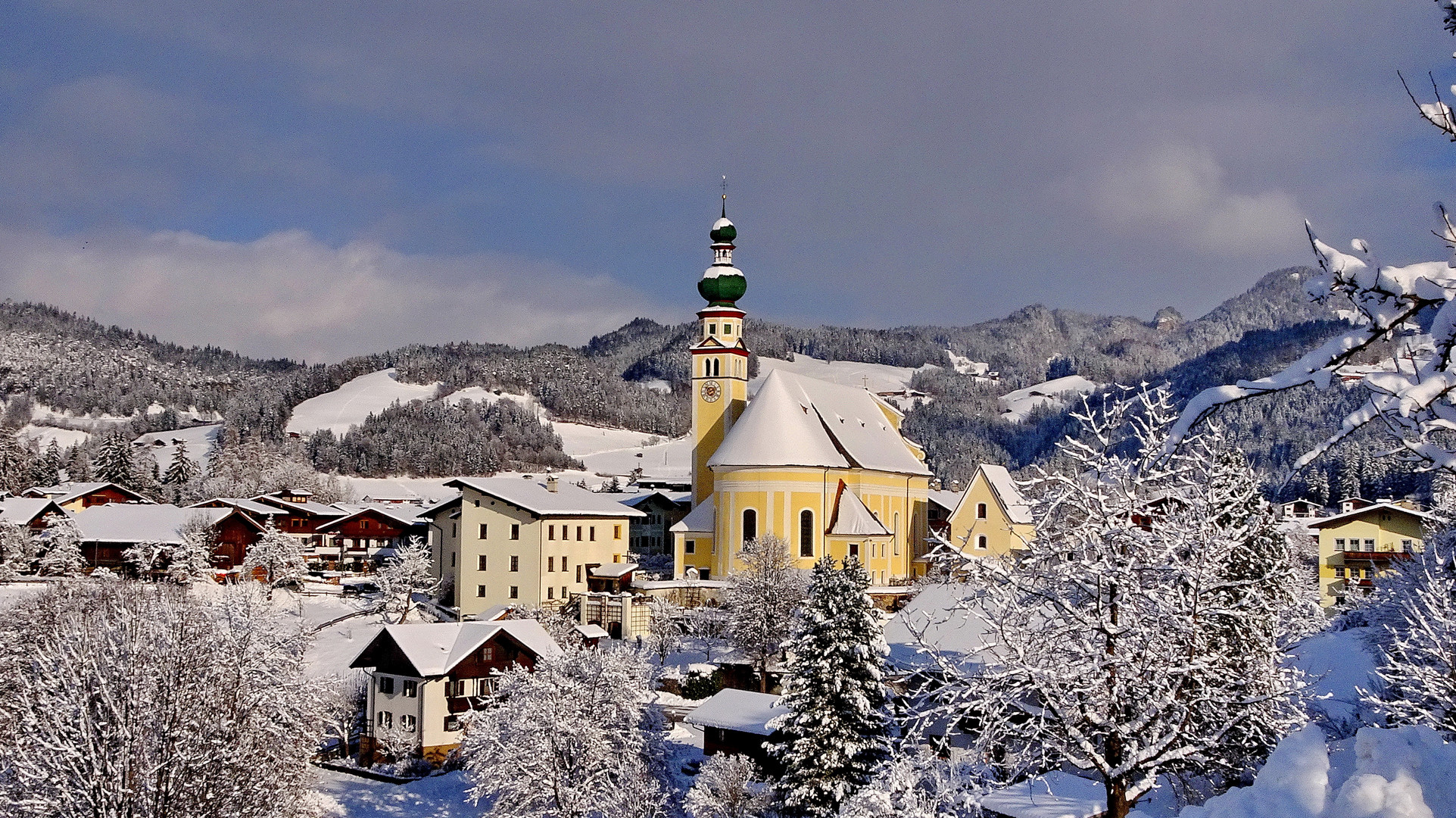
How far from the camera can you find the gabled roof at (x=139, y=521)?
6319cm

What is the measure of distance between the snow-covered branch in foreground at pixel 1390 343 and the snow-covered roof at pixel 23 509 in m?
70.8

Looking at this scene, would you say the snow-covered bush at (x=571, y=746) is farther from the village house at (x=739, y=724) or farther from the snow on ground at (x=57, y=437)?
the snow on ground at (x=57, y=437)

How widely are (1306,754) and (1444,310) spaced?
72.7 inches

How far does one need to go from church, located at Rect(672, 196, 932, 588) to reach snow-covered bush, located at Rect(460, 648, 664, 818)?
978 inches

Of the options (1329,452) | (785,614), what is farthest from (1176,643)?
(785,614)

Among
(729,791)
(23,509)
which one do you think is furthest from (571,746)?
(23,509)

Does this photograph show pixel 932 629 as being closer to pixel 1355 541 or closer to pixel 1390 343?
pixel 1390 343

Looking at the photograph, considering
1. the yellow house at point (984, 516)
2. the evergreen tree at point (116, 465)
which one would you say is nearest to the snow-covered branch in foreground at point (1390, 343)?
the yellow house at point (984, 516)

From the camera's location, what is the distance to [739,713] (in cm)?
3266

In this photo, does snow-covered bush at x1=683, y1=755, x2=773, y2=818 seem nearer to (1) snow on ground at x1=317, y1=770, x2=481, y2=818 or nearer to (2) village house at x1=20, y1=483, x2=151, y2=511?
(1) snow on ground at x1=317, y1=770, x2=481, y2=818

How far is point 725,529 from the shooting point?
2334 inches

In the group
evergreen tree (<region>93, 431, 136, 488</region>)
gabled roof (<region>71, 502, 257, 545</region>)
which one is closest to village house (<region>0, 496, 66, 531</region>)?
gabled roof (<region>71, 502, 257, 545</region>)

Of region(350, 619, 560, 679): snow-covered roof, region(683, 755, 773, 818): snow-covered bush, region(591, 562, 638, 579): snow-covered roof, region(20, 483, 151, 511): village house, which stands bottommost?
region(683, 755, 773, 818): snow-covered bush

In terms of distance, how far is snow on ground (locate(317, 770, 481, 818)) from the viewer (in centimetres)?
3291
